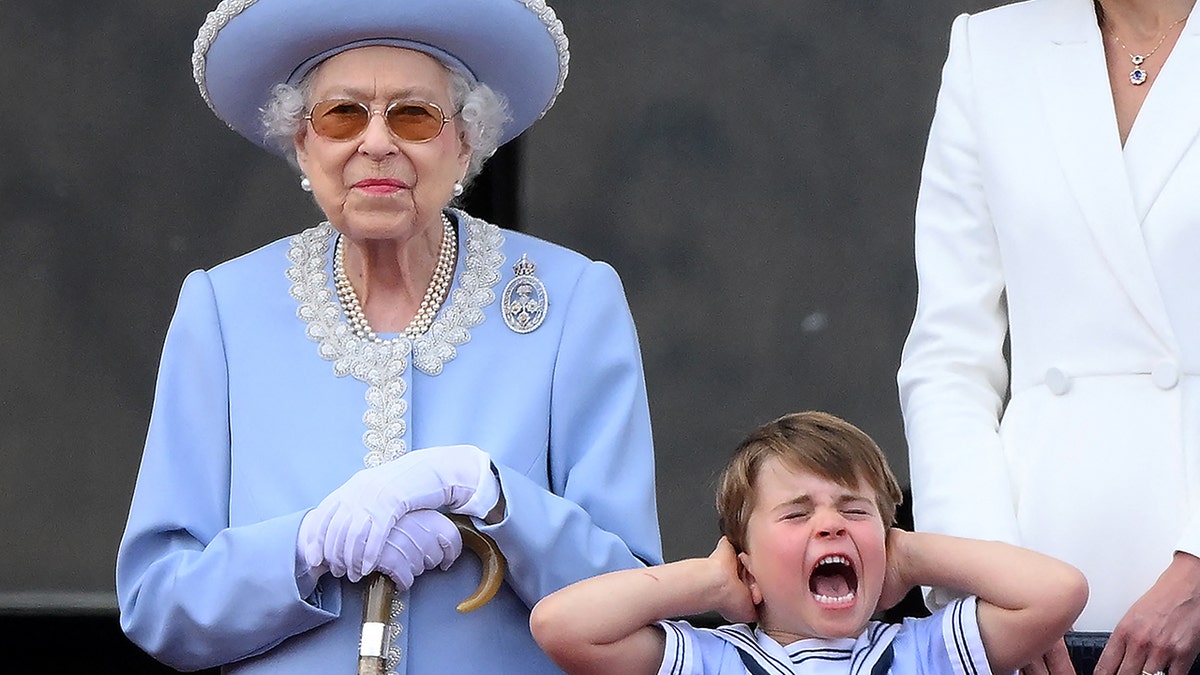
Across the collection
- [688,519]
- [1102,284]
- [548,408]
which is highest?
[1102,284]

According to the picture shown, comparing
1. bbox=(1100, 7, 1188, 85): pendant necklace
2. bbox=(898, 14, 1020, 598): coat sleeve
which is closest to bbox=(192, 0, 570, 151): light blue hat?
bbox=(898, 14, 1020, 598): coat sleeve

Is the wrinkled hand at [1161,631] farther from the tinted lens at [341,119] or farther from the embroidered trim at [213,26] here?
the embroidered trim at [213,26]

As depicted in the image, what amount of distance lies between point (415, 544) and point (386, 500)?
0.07m

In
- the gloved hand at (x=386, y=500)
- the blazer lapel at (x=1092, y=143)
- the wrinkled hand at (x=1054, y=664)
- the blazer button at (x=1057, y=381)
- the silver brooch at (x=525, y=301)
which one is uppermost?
the blazer lapel at (x=1092, y=143)

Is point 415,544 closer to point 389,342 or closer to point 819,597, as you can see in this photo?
point 389,342

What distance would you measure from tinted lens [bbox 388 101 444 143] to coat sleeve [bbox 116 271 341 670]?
383mm

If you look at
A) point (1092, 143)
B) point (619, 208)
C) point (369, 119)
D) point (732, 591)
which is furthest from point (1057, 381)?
point (619, 208)

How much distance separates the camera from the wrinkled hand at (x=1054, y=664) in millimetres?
2902

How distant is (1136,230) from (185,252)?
8.91ft

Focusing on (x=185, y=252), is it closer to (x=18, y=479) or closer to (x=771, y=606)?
(x=18, y=479)

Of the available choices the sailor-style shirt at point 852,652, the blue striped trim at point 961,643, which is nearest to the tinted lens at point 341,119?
the sailor-style shirt at point 852,652

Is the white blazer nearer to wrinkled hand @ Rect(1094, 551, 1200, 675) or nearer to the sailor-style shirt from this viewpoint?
wrinkled hand @ Rect(1094, 551, 1200, 675)

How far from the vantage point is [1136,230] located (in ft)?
10.1

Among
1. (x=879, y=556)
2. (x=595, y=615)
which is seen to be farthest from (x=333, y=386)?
(x=879, y=556)
